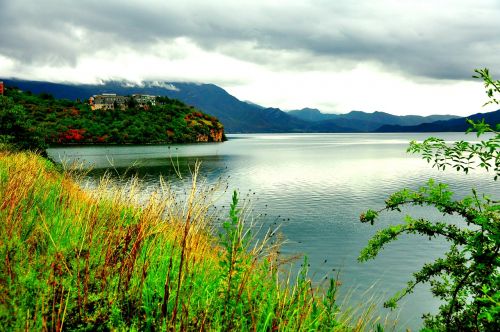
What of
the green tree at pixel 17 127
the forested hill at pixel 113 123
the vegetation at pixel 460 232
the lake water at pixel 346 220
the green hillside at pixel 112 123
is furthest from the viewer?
the forested hill at pixel 113 123

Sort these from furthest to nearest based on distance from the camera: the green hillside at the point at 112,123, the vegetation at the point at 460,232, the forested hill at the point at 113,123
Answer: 1. the forested hill at the point at 113,123
2. the green hillside at the point at 112,123
3. the vegetation at the point at 460,232

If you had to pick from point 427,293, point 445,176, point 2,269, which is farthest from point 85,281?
point 445,176

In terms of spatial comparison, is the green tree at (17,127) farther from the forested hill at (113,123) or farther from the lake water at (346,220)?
the forested hill at (113,123)

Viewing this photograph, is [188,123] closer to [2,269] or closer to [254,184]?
[254,184]

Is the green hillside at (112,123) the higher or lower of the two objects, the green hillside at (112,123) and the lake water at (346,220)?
the higher

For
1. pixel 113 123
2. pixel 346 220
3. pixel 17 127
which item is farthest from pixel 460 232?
pixel 113 123

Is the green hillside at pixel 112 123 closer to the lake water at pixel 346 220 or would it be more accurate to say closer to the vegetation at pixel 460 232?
the lake water at pixel 346 220

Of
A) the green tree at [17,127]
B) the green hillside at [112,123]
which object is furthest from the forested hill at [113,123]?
the green tree at [17,127]

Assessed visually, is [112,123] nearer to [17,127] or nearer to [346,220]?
[17,127]

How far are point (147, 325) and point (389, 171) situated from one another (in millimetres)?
72499

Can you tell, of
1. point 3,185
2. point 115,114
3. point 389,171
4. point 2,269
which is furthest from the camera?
point 115,114

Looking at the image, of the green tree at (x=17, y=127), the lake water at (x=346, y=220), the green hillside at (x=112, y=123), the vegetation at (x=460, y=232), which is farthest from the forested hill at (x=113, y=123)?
the vegetation at (x=460, y=232)

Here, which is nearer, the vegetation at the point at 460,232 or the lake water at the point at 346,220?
the vegetation at the point at 460,232

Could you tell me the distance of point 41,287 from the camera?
3518mm
